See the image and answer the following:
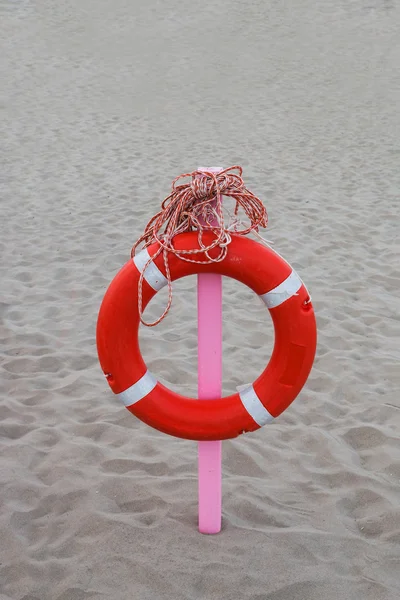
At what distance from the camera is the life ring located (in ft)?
7.50

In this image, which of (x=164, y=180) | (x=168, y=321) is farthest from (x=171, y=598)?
(x=164, y=180)

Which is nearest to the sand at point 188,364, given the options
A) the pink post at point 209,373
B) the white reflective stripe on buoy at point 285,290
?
the pink post at point 209,373

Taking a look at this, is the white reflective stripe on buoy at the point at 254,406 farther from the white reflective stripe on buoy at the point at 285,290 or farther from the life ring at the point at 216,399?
the white reflective stripe on buoy at the point at 285,290

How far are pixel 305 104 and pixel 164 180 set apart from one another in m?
4.33

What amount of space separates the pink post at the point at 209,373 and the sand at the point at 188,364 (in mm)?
118

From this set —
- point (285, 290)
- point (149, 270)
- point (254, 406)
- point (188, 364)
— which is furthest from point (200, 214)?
point (188, 364)

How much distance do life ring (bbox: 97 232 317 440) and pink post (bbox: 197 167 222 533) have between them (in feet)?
0.16

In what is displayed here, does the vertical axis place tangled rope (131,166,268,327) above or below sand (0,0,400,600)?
above

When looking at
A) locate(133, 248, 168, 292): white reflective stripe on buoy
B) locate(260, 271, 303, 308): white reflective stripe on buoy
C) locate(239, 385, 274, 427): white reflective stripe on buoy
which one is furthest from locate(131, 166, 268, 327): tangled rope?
locate(239, 385, 274, 427): white reflective stripe on buoy

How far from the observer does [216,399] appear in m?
2.44

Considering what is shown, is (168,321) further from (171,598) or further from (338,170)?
(338,170)

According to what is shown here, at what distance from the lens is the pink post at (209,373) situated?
232cm

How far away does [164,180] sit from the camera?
759 centimetres

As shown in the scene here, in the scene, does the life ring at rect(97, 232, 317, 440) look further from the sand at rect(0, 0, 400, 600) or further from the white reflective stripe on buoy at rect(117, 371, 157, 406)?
the sand at rect(0, 0, 400, 600)
